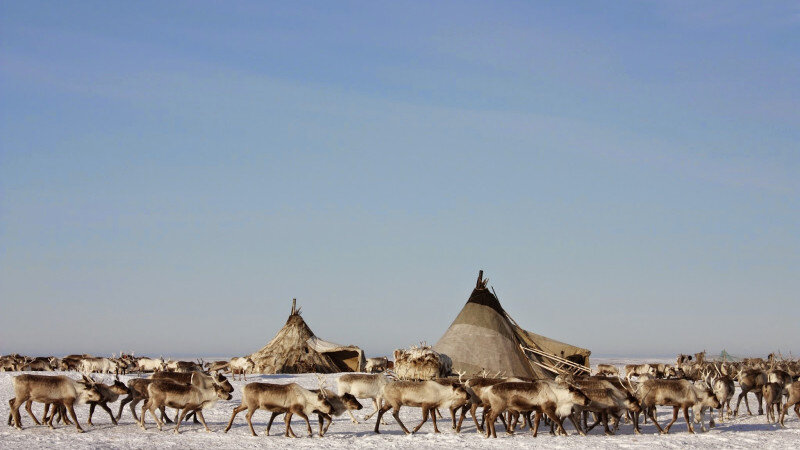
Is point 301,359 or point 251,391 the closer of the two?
point 251,391

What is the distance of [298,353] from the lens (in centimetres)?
4616

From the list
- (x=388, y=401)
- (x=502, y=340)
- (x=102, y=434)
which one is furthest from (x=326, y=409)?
(x=502, y=340)

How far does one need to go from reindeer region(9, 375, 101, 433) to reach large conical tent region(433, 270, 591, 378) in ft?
56.2

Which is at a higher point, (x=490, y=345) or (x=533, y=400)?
(x=490, y=345)

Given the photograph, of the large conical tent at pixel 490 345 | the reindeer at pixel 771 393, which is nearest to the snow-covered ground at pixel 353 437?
the reindeer at pixel 771 393

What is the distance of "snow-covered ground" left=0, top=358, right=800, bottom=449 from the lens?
17.4 metres

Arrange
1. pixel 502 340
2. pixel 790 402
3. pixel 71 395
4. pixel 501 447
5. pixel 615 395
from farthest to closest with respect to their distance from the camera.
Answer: pixel 502 340, pixel 790 402, pixel 615 395, pixel 71 395, pixel 501 447

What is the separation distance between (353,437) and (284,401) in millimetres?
1753

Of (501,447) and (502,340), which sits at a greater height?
(502,340)

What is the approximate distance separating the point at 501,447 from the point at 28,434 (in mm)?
9937

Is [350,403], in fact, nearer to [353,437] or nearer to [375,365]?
[353,437]

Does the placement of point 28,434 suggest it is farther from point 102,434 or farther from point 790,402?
point 790,402

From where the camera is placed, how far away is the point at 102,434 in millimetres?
18422

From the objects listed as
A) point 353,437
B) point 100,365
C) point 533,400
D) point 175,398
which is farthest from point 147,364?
point 533,400
